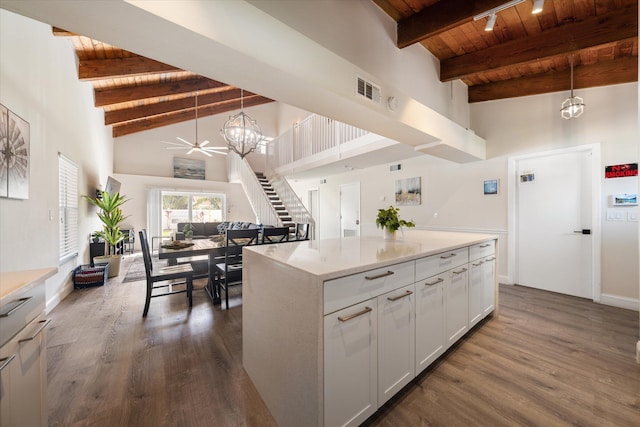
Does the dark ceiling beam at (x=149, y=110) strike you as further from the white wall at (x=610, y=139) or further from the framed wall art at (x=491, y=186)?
the white wall at (x=610, y=139)

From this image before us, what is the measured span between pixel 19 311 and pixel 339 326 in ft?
4.15

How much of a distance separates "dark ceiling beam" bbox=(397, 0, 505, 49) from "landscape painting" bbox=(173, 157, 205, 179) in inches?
326

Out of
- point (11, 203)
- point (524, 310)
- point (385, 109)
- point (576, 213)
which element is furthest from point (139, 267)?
point (576, 213)

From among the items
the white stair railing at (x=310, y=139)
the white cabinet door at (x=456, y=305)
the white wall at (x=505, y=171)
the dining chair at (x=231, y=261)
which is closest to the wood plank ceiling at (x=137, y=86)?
the white stair railing at (x=310, y=139)

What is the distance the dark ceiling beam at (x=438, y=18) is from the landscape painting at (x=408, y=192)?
3.11 meters

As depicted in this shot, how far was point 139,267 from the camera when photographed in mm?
5363

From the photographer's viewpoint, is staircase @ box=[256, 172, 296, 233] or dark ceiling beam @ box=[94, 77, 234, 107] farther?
staircase @ box=[256, 172, 296, 233]

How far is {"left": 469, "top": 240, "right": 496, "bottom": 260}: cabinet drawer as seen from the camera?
232cm

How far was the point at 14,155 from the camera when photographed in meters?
2.21

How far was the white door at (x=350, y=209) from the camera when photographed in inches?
258

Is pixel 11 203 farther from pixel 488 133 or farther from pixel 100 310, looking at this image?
pixel 488 133

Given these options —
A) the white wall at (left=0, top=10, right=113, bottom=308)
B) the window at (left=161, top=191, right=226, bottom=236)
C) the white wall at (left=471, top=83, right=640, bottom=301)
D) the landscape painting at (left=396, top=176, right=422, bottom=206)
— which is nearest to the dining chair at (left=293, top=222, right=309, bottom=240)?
the landscape painting at (left=396, top=176, right=422, bottom=206)

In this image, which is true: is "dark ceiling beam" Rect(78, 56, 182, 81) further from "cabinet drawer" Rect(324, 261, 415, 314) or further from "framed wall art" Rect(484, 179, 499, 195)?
"framed wall art" Rect(484, 179, 499, 195)

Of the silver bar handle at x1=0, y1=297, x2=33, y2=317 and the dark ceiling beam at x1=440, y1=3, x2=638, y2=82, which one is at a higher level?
the dark ceiling beam at x1=440, y1=3, x2=638, y2=82
